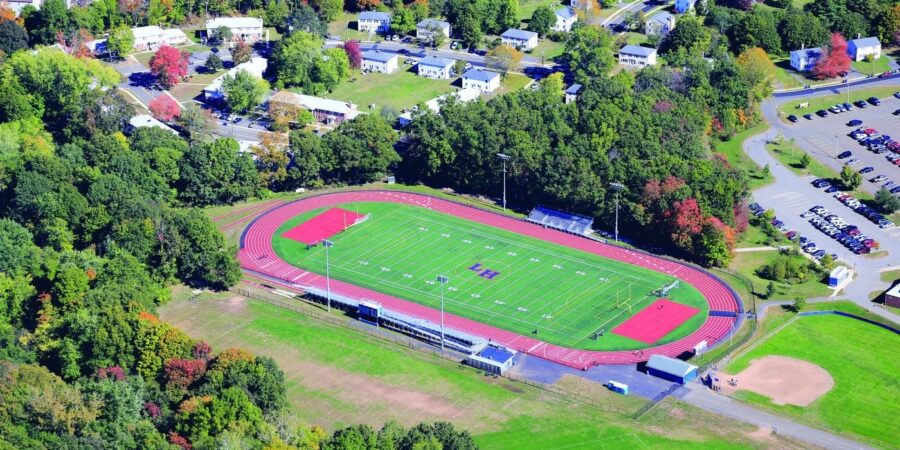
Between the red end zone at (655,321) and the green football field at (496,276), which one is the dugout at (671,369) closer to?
the green football field at (496,276)

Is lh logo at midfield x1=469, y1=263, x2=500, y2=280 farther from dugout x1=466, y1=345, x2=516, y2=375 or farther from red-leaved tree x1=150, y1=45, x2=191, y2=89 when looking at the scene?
red-leaved tree x1=150, y1=45, x2=191, y2=89

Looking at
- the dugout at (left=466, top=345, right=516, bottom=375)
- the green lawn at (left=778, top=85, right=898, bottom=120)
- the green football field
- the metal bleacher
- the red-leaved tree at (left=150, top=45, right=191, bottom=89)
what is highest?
the red-leaved tree at (left=150, top=45, right=191, bottom=89)

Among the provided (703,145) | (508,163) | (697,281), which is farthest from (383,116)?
(697,281)

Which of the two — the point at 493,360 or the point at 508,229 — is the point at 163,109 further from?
the point at 493,360

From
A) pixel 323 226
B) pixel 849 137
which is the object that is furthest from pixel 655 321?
pixel 849 137

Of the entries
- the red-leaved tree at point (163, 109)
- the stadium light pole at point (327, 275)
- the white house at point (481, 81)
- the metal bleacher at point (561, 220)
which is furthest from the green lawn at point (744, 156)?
the red-leaved tree at point (163, 109)

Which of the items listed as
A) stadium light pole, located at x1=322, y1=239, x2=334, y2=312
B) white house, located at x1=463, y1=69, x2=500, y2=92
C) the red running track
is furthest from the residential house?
stadium light pole, located at x1=322, y1=239, x2=334, y2=312
